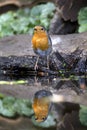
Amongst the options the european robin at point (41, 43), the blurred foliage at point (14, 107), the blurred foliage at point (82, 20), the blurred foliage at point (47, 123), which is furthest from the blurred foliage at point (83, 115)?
the blurred foliage at point (82, 20)

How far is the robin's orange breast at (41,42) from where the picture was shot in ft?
24.6

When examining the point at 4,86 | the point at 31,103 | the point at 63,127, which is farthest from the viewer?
the point at 4,86

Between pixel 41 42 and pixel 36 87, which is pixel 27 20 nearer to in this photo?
pixel 41 42

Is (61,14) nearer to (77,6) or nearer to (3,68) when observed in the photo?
(77,6)

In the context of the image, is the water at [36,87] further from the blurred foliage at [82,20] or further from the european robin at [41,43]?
the blurred foliage at [82,20]

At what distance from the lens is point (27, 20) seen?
991 centimetres

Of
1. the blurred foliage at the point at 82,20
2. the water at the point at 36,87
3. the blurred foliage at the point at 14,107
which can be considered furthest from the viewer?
the blurred foliage at the point at 82,20

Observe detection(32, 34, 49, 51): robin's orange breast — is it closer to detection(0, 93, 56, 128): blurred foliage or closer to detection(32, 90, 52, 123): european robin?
detection(32, 90, 52, 123): european robin

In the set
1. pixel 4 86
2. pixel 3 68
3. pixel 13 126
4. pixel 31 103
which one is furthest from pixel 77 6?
pixel 13 126

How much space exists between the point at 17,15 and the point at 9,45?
2553mm

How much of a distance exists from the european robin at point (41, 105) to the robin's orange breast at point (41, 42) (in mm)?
1849

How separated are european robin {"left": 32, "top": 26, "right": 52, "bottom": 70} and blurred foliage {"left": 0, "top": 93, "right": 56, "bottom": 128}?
2048mm

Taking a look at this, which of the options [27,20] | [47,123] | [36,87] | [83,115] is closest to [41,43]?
[36,87]

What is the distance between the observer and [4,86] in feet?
20.9
